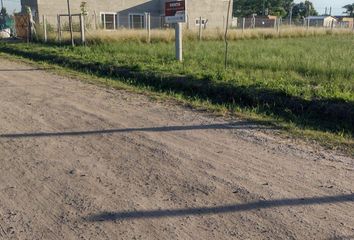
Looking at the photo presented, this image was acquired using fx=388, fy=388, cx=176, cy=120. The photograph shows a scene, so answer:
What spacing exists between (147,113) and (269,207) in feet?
12.6

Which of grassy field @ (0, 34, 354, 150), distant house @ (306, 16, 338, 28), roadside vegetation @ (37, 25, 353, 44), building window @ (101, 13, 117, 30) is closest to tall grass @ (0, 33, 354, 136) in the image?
grassy field @ (0, 34, 354, 150)

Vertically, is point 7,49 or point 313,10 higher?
point 313,10

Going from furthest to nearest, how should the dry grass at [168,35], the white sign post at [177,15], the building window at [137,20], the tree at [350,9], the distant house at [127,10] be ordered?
the tree at [350,9] < the building window at [137,20] < the distant house at [127,10] < the dry grass at [168,35] < the white sign post at [177,15]

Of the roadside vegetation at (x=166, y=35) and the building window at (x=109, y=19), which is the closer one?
the roadside vegetation at (x=166, y=35)

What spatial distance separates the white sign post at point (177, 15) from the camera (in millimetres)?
13352

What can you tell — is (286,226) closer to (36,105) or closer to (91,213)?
(91,213)

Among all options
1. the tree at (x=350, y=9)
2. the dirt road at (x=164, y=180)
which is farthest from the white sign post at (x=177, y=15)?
the tree at (x=350, y=9)

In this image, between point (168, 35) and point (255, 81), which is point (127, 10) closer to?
point (168, 35)

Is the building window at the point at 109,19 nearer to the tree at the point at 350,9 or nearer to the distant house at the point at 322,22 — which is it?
the distant house at the point at 322,22

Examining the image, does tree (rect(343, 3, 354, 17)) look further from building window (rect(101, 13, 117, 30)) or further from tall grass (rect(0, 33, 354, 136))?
tall grass (rect(0, 33, 354, 136))

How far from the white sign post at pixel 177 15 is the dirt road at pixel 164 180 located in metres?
6.97

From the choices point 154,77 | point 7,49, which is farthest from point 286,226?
point 7,49

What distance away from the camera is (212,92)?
880 centimetres

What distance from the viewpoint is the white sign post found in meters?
13.4
